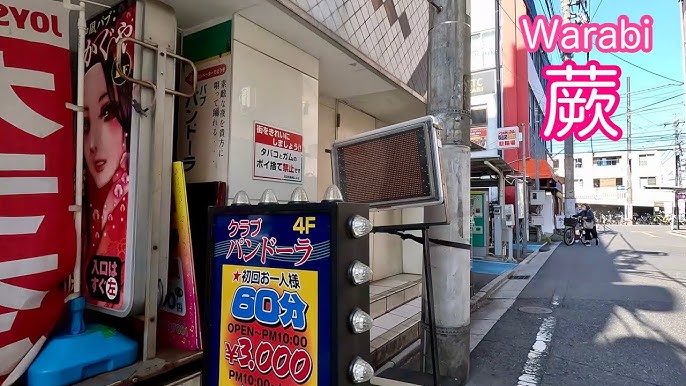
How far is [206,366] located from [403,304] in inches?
149

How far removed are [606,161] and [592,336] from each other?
57014mm

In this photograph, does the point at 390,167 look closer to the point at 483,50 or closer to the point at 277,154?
the point at 277,154

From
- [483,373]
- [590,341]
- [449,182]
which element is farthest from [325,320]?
[590,341]

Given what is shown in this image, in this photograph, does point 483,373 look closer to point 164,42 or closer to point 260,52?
point 260,52

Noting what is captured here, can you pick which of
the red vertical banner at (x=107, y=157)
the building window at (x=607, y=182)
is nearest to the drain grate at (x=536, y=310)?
the red vertical banner at (x=107, y=157)

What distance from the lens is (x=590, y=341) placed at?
5008 mm

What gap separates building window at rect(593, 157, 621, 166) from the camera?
5159 cm

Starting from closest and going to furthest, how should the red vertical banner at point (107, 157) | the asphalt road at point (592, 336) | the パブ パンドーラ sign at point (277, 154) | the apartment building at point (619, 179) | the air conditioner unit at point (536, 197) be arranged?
the red vertical banner at point (107, 157) → the パブ パンドーラ sign at point (277, 154) → the asphalt road at point (592, 336) → the air conditioner unit at point (536, 197) → the apartment building at point (619, 179)

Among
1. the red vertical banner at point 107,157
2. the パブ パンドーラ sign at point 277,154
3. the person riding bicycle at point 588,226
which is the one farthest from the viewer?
the person riding bicycle at point 588,226

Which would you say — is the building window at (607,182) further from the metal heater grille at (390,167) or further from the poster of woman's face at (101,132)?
the poster of woman's face at (101,132)

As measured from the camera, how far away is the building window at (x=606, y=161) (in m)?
51.6

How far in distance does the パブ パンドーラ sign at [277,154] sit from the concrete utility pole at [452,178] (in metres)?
1.21

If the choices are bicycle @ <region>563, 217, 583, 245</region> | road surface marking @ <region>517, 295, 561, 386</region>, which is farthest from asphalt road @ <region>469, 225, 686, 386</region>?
bicycle @ <region>563, 217, 583, 245</region>

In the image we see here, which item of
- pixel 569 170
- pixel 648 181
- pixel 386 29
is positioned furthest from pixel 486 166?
pixel 648 181
